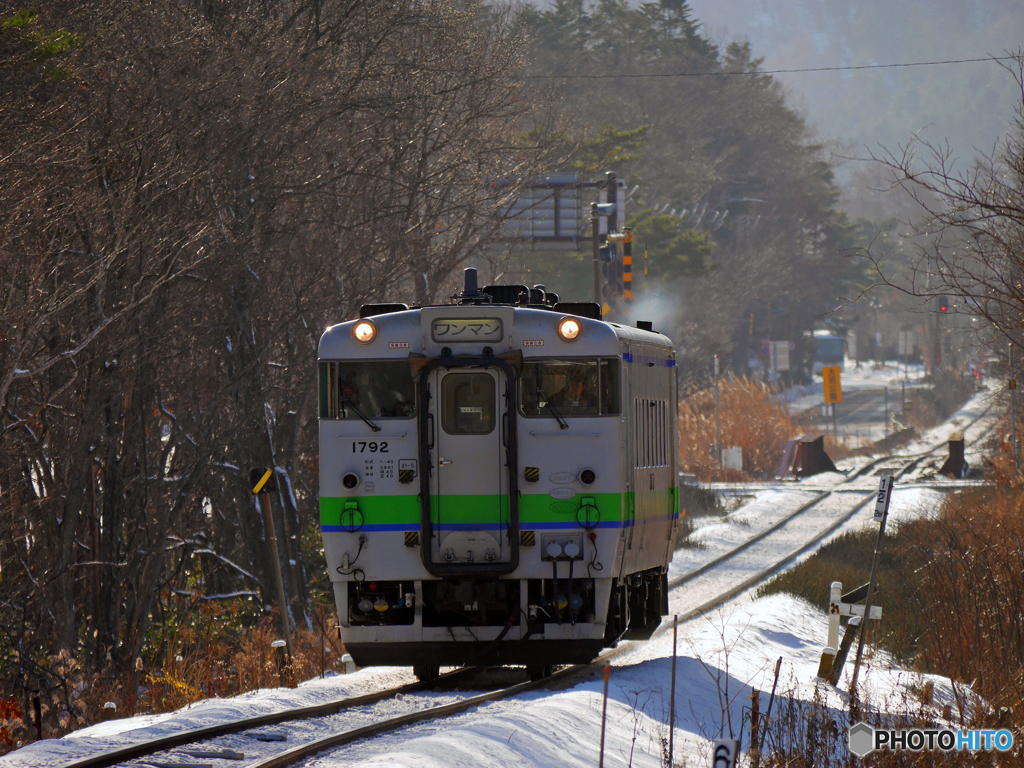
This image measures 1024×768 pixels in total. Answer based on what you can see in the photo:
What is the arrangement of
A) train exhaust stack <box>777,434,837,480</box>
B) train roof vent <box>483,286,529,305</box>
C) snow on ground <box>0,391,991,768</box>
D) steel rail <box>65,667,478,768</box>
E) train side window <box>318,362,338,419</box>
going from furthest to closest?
train exhaust stack <box>777,434,837,480</box>, train roof vent <box>483,286,529,305</box>, train side window <box>318,362,338,419</box>, snow on ground <box>0,391,991,768</box>, steel rail <box>65,667,478,768</box>

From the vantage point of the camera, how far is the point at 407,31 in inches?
908

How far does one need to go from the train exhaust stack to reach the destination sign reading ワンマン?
31.6 m

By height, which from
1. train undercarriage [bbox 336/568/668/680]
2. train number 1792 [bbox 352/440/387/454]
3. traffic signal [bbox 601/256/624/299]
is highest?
traffic signal [bbox 601/256/624/299]

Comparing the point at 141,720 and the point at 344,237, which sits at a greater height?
the point at 344,237

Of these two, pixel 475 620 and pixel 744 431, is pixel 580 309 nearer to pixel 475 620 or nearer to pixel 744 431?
pixel 475 620

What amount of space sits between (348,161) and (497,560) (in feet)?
34.4

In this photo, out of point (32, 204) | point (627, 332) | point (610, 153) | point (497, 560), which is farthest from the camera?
point (610, 153)

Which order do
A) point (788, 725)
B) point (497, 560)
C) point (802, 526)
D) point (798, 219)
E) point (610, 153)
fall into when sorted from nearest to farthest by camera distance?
point (788, 725) < point (497, 560) < point (802, 526) < point (610, 153) < point (798, 219)

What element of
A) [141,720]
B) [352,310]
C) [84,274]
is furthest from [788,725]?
[352,310]

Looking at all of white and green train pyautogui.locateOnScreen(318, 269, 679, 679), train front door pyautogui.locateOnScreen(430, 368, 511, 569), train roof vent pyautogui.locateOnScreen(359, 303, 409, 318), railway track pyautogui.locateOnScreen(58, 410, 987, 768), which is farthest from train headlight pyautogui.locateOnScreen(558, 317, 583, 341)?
railway track pyautogui.locateOnScreen(58, 410, 987, 768)

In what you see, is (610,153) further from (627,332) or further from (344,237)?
(627,332)

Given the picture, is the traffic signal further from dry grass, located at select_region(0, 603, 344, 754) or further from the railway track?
the railway track

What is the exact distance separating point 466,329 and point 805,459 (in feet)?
107

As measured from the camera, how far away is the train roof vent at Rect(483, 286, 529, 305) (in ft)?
39.9
